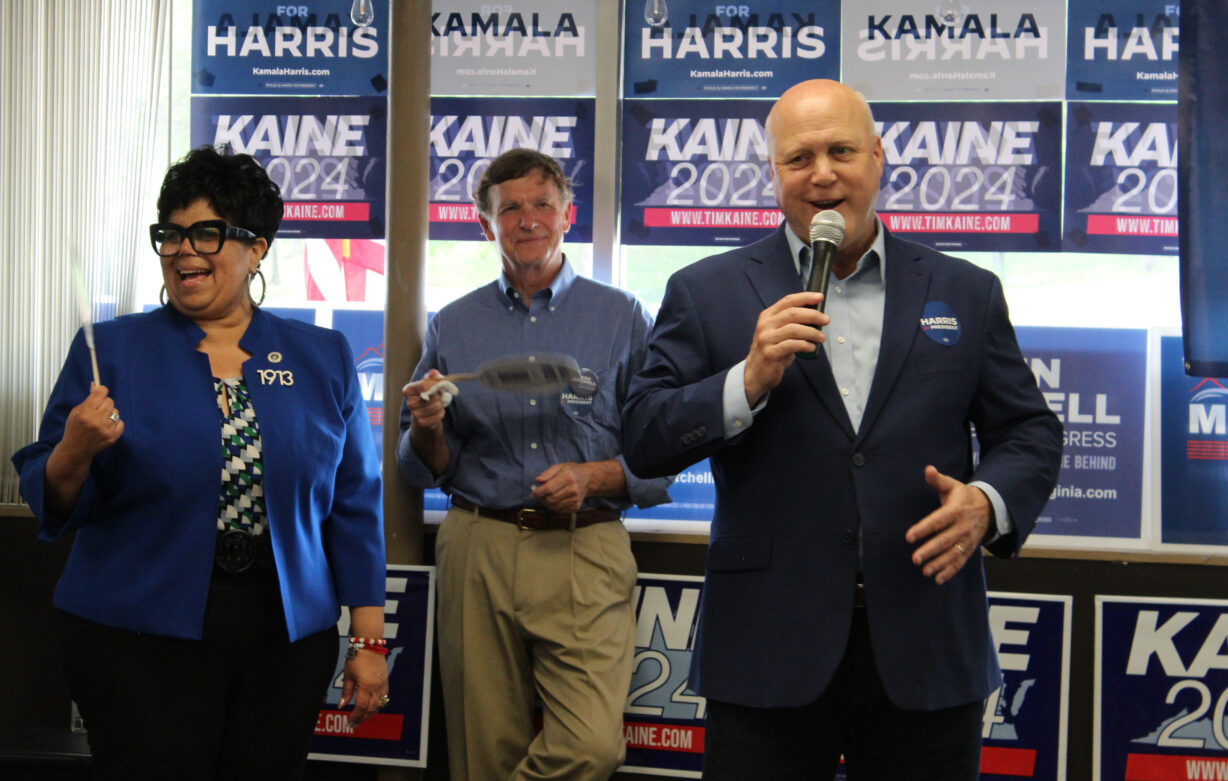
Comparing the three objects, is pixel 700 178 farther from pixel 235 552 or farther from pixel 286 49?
pixel 235 552

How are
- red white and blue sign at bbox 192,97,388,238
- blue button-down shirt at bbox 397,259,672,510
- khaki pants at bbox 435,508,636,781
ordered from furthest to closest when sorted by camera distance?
red white and blue sign at bbox 192,97,388,238, blue button-down shirt at bbox 397,259,672,510, khaki pants at bbox 435,508,636,781

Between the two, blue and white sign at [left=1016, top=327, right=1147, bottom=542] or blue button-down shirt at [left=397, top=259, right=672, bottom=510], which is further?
blue and white sign at [left=1016, top=327, right=1147, bottom=542]

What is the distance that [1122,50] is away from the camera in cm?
350

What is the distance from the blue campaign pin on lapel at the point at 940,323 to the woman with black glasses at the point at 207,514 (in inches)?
46.5

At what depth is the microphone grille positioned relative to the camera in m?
1.64

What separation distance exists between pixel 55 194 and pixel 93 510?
7.29 ft

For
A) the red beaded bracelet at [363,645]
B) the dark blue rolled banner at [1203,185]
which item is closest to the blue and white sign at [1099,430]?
the dark blue rolled banner at [1203,185]

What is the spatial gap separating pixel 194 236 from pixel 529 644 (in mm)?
1522

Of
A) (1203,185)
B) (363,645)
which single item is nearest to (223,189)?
(363,645)

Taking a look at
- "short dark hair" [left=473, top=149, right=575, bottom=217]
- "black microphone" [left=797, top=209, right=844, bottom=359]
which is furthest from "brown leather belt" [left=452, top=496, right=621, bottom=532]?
"black microphone" [left=797, top=209, right=844, bottom=359]

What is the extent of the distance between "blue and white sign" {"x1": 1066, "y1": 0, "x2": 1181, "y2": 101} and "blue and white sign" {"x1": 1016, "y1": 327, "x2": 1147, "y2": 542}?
801mm

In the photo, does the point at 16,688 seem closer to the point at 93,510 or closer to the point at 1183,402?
the point at 93,510

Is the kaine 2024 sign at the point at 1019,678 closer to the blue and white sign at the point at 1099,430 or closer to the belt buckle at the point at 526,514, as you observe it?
the blue and white sign at the point at 1099,430

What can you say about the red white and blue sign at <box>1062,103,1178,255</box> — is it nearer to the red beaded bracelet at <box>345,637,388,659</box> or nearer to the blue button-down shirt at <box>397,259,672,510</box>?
the blue button-down shirt at <box>397,259,672,510</box>
